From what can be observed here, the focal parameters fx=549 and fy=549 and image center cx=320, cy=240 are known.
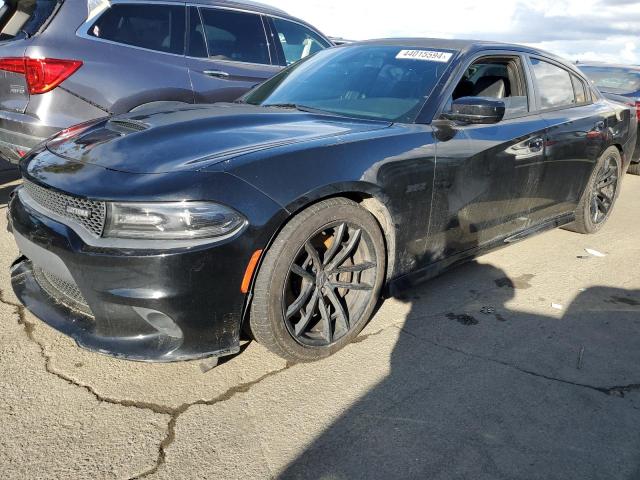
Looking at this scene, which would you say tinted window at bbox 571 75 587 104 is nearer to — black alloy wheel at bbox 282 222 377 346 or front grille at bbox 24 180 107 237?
black alloy wheel at bbox 282 222 377 346

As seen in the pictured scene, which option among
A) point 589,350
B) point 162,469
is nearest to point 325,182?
point 162,469

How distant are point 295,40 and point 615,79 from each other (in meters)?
5.25

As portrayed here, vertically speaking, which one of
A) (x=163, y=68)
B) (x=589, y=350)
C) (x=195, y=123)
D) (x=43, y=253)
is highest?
(x=163, y=68)

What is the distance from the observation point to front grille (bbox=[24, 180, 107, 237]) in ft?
7.09

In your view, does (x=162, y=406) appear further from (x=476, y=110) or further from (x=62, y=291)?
(x=476, y=110)

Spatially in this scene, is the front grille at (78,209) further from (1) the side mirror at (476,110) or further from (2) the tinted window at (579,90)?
(2) the tinted window at (579,90)

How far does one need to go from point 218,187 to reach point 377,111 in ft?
4.51

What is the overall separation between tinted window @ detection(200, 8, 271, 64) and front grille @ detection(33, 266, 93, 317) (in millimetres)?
3180

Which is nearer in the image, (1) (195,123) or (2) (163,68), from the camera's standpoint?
(1) (195,123)

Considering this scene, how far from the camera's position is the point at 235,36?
5410 millimetres

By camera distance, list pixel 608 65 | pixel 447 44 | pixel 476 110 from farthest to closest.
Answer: pixel 608 65, pixel 447 44, pixel 476 110

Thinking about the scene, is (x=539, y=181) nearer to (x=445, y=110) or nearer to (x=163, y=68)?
(x=445, y=110)

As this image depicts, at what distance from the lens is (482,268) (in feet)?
13.3

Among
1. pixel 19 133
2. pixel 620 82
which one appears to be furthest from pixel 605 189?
pixel 19 133
